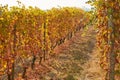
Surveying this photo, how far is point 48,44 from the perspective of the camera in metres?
42.6

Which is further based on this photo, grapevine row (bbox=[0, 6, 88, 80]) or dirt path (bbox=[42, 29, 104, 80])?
dirt path (bbox=[42, 29, 104, 80])

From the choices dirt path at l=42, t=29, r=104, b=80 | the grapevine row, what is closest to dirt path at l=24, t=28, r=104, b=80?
dirt path at l=42, t=29, r=104, b=80

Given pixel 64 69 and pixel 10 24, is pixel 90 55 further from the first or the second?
pixel 10 24

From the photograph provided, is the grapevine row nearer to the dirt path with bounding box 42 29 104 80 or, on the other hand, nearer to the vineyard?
the vineyard

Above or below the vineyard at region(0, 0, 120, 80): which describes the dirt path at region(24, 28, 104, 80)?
below

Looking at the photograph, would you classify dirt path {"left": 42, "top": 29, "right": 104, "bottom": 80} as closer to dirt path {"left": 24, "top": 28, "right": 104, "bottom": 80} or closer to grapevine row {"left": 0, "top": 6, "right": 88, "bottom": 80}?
dirt path {"left": 24, "top": 28, "right": 104, "bottom": 80}

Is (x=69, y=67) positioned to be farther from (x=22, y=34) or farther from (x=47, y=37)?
(x=22, y=34)

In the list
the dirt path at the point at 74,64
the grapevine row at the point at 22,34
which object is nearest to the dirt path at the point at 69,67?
the dirt path at the point at 74,64

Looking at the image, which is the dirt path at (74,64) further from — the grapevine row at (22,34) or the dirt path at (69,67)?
the grapevine row at (22,34)

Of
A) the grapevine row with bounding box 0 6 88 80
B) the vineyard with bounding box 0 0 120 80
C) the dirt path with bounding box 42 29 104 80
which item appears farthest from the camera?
the dirt path with bounding box 42 29 104 80

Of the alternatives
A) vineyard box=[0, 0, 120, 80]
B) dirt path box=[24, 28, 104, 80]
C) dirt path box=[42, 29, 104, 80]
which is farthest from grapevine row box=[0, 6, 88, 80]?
dirt path box=[42, 29, 104, 80]

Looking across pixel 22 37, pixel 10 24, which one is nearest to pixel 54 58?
pixel 22 37

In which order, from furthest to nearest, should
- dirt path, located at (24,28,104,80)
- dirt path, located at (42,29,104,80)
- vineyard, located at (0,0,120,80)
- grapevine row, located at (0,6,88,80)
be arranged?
dirt path, located at (42,29,104,80), dirt path, located at (24,28,104,80), grapevine row, located at (0,6,88,80), vineyard, located at (0,0,120,80)

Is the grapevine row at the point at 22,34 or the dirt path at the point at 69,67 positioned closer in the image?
the grapevine row at the point at 22,34
